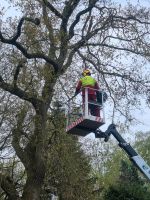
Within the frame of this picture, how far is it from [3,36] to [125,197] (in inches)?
281

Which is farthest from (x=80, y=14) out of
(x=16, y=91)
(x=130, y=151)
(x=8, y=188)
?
(x=8, y=188)

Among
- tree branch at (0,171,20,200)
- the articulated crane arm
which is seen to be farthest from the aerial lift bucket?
tree branch at (0,171,20,200)

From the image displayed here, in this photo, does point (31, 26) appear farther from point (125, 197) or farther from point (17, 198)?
point (125, 197)

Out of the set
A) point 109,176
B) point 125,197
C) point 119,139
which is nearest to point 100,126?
point 119,139

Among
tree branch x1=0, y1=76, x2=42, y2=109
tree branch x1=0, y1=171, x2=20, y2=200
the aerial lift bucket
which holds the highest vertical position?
tree branch x1=0, y1=76, x2=42, y2=109

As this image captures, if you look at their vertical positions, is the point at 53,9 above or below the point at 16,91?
A: above

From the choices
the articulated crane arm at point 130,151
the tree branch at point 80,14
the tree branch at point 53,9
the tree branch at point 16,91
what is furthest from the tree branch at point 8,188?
the tree branch at point 53,9

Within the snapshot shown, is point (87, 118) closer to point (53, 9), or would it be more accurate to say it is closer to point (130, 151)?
point (130, 151)

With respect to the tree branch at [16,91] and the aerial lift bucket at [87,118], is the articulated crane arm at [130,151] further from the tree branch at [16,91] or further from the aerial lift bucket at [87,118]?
the tree branch at [16,91]

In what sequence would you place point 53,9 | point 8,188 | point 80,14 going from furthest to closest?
point 80,14 → point 53,9 → point 8,188

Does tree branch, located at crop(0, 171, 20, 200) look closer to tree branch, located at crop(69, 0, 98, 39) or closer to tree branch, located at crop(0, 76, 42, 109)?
tree branch, located at crop(0, 76, 42, 109)

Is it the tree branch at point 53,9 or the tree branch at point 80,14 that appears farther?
the tree branch at point 80,14

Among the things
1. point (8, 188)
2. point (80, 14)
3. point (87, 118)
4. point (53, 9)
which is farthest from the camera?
point (80, 14)

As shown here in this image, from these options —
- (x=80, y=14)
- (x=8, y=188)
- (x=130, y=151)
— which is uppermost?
(x=80, y=14)
